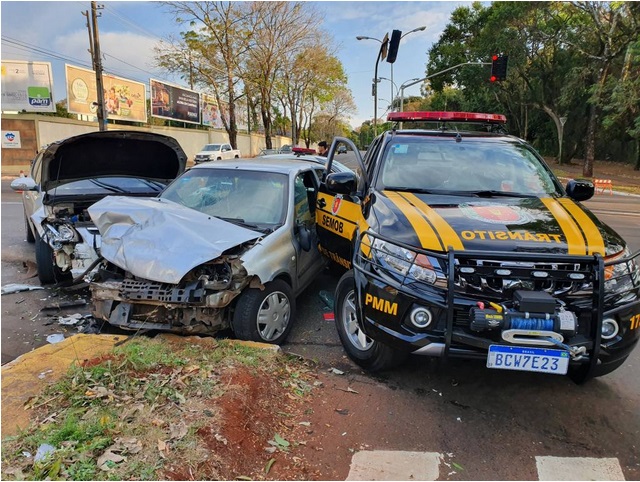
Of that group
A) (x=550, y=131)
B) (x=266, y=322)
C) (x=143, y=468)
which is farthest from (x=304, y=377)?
(x=550, y=131)

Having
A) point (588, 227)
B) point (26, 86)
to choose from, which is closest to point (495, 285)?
point (588, 227)

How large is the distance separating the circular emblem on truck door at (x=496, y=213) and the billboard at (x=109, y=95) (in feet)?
91.0

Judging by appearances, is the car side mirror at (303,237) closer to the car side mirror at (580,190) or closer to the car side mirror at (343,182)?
the car side mirror at (343,182)

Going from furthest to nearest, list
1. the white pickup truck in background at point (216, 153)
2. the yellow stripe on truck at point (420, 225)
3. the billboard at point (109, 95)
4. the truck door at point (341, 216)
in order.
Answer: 1. the white pickup truck in background at point (216, 153)
2. the billboard at point (109, 95)
3. the truck door at point (341, 216)
4. the yellow stripe on truck at point (420, 225)

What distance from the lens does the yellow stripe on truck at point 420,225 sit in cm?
290

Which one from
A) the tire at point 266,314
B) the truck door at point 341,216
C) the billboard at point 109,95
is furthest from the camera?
the billboard at point 109,95

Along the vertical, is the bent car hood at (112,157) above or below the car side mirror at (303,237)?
above

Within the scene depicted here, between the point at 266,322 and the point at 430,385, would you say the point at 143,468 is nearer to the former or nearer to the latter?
the point at 266,322

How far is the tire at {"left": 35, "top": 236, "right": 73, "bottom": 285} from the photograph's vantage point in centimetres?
554

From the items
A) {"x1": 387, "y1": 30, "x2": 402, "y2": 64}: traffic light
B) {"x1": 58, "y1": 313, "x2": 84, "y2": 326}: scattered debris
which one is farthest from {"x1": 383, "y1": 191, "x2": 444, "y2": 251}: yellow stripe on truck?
{"x1": 387, "y1": 30, "x2": 402, "y2": 64}: traffic light

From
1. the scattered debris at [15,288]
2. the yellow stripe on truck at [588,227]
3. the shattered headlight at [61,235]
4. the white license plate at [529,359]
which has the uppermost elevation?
the yellow stripe on truck at [588,227]

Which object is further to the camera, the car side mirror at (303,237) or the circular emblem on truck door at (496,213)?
the car side mirror at (303,237)

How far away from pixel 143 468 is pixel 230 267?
1.66m

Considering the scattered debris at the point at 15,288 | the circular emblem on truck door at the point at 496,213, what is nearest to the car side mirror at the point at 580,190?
the circular emblem on truck door at the point at 496,213
